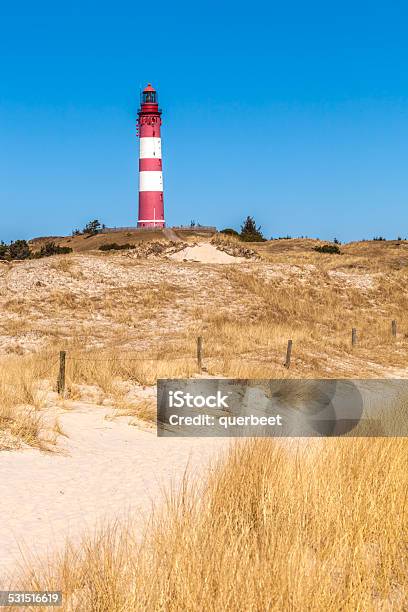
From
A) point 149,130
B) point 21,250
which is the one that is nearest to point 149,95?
point 149,130

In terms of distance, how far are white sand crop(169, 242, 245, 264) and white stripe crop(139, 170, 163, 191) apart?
14.4m

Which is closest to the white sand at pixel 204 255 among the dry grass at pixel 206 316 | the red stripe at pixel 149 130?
the dry grass at pixel 206 316

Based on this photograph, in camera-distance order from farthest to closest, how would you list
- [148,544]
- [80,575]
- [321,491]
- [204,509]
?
1. [321,491]
2. [204,509]
3. [148,544]
4. [80,575]

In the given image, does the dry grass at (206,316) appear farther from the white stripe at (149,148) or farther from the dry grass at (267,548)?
the white stripe at (149,148)

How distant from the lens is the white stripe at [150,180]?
58.2 m

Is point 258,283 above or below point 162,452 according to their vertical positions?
above

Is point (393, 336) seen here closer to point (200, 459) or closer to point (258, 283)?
point (258, 283)

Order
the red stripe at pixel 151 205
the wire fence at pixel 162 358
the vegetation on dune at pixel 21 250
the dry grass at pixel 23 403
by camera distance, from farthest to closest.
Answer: the red stripe at pixel 151 205 < the vegetation on dune at pixel 21 250 < the wire fence at pixel 162 358 < the dry grass at pixel 23 403

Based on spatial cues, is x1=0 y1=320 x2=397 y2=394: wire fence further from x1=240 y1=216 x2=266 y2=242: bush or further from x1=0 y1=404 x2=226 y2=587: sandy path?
x1=240 y1=216 x2=266 y2=242: bush

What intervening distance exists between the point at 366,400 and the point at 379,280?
1006 inches

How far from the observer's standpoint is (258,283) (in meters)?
37.6

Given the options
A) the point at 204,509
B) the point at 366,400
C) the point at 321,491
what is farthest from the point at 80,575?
the point at 366,400

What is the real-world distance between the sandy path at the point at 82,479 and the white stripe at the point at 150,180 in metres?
47.2

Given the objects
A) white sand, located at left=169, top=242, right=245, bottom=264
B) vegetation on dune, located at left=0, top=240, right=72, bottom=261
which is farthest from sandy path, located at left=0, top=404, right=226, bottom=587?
vegetation on dune, located at left=0, top=240, right=72, bottom=261
